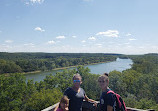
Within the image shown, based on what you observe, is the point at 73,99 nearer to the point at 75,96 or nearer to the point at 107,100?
the point at 75,96

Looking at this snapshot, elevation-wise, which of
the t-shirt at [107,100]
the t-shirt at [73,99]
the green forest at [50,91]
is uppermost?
the t-shirt at [107,100]

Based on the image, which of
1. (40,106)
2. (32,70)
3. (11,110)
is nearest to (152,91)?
(40,106)

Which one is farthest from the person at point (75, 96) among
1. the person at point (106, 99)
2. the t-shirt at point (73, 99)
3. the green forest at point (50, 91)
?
the green forest at point (50, 91)

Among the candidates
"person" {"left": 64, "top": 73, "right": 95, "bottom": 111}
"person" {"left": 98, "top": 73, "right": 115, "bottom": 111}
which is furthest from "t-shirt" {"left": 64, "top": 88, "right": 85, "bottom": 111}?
"person" {"left": 98, "top": 73, "right": 115, "bottom": 111}

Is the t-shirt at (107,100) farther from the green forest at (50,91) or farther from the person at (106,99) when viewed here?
the green forest at (50,91)

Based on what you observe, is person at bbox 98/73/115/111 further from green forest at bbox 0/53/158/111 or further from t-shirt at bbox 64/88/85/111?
green forest at bbox 0/53/158/111

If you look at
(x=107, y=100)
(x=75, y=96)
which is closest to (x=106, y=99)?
(x=107, y=100)

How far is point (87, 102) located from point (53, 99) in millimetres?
14114

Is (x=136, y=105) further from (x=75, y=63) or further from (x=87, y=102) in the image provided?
(x=75, y=63)

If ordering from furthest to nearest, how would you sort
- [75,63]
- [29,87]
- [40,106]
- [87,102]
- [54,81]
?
[75,63]
[54,81]
[29,87]
[40,106]
[87,102]

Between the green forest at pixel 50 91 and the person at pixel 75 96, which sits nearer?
the person at pixel 75 96

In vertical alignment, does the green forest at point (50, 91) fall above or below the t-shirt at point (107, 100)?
below

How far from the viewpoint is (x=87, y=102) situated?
3879 millimetres

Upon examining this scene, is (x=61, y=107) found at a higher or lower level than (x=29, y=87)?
higher
